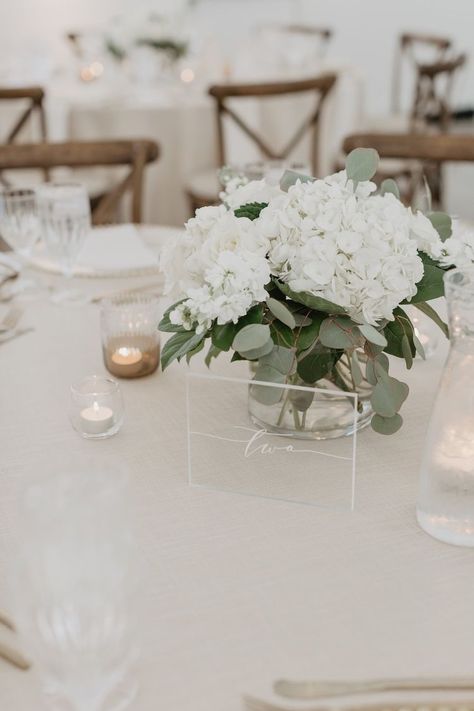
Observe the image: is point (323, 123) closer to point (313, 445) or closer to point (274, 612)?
point (313, 445)

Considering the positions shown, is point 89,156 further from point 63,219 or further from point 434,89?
point 434,89

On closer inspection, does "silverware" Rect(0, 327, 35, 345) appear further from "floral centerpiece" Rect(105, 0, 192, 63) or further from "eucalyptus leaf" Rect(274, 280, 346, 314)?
"floral centerpiece" Rect(105, 0, 192, 63)

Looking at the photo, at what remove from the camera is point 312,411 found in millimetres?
925

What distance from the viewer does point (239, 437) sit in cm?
91

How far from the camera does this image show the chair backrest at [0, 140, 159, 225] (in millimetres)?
2064

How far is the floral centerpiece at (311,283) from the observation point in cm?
81

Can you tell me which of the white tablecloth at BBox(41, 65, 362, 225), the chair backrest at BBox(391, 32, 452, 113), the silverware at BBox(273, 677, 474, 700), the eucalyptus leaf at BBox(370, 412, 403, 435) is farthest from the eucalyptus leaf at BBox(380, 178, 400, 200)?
the chair backrest at BBox(391, 32, 452, 113)

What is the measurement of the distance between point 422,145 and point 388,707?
1.75 meters

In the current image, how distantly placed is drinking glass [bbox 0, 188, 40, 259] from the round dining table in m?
0.48

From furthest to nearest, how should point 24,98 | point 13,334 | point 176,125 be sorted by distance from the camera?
point 176,125
point 24,98
point 13,334

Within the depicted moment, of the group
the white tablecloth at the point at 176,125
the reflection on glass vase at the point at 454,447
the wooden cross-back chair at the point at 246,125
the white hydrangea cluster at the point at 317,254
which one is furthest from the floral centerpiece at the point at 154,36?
the reflection on glass vase at the point at 454,447

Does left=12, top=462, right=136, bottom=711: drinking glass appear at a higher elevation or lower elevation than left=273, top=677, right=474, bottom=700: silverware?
higher

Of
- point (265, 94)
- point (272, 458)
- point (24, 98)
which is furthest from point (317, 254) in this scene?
point (24, 98)

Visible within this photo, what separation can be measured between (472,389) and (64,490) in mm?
372
